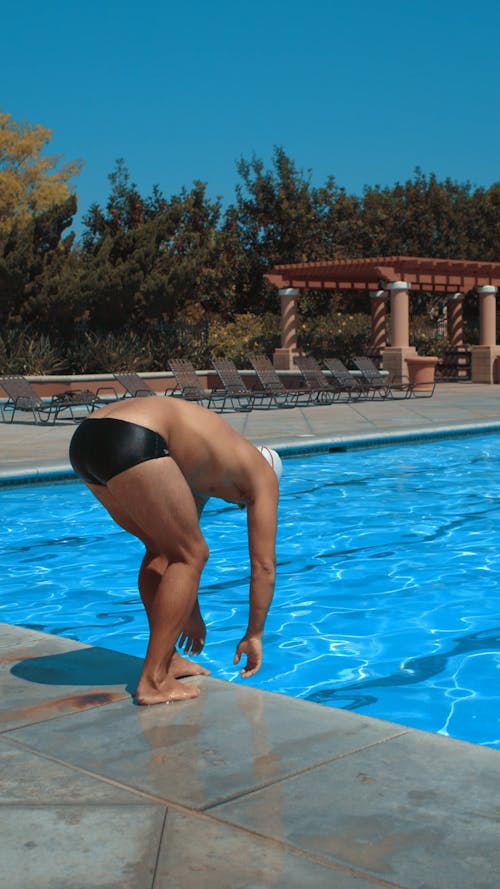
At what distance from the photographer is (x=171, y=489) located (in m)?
3.51

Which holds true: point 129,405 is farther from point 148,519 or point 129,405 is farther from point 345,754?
point 345,754

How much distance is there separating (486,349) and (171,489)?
81.3 ft

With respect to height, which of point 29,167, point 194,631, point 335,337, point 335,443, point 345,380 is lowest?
point 335,443

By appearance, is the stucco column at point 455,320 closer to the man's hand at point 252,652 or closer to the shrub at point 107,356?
the shrub at point 107,356

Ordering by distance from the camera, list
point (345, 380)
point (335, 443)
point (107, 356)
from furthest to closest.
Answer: point (107, 356) < point (345, 380) < point (335, 443)

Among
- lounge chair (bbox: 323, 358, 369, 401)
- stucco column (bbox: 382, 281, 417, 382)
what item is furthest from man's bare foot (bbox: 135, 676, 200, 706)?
stucco column (bbox: 382, 281, 417, 382)

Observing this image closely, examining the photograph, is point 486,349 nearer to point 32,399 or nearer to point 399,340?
point 399,340

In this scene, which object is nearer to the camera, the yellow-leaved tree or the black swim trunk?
the black swim trunk

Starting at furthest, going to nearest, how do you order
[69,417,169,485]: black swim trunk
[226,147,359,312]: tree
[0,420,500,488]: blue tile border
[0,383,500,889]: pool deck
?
[226,147,359,312]: tree → [0,420,500,488]: blue tile border → [69,417,169,485]: black swim trunk → [0,383,500,889]: pool deck

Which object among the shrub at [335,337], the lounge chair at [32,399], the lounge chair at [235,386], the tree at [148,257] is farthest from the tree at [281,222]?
the lounge chair at [32,399]

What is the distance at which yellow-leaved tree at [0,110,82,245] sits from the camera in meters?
48.6

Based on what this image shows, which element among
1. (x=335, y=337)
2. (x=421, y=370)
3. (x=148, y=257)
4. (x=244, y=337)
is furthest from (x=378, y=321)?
(x=148, y=257)

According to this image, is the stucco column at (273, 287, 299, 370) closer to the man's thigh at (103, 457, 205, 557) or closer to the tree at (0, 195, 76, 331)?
the tree at (0, 195, 76, 331)

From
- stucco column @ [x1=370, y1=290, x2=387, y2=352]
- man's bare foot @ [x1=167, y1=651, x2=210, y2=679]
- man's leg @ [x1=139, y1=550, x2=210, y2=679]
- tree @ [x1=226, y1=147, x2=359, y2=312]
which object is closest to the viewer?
man's leg @ [x1=139, y1=550, x2=210, y2=679]
